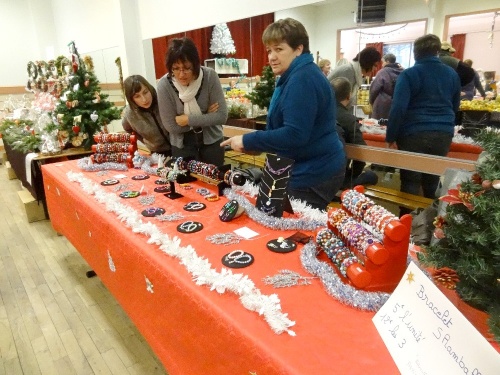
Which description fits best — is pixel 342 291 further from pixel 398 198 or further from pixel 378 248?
pixel 398 198

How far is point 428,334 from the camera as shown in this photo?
64 cm

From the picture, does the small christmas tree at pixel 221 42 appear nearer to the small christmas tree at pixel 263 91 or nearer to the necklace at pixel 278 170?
the small christmas tree at pixel 263 91

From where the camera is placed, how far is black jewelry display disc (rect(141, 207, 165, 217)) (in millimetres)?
1400

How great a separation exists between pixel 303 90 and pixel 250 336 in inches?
34.4

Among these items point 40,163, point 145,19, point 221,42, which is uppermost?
point 145,19

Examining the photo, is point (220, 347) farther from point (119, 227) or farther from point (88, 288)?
point (88, 288)

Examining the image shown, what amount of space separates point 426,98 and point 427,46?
0.29m

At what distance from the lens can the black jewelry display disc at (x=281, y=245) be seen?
1.08 m

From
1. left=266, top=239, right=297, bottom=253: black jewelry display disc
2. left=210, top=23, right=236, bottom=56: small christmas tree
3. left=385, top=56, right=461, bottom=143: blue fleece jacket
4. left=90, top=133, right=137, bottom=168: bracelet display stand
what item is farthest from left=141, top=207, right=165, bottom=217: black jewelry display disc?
left=210, top=23, right=236, bottom=56: small christmas tree

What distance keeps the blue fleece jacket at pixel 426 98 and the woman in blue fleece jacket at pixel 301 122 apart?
95 cm

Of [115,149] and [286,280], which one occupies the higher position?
[115,149]

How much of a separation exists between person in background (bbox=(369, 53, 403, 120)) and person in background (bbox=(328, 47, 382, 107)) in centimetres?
7

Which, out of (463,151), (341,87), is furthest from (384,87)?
(463,151)

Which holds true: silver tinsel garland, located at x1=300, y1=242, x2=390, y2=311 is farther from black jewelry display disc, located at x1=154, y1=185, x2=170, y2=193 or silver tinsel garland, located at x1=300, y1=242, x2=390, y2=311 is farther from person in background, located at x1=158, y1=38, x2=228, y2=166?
person in background, located at x1=158, y1=38, x2=228, y2=166
